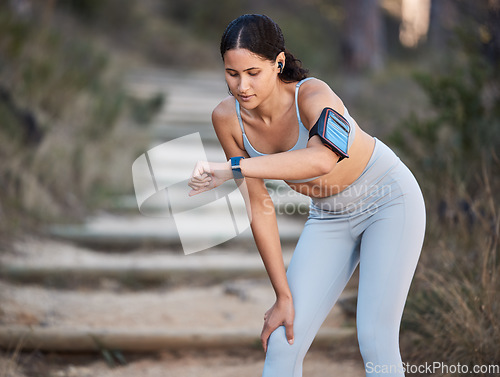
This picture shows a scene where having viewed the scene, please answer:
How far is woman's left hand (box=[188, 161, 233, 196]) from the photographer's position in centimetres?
187

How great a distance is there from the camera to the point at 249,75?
6.76 feet

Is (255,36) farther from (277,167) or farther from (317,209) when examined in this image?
(317,209)

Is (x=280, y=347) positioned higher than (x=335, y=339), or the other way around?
(x=280, y=347)

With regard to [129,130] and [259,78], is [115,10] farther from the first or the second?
[259,78]

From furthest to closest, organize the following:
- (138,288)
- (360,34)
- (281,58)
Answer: (360,34), (138,288), (281,58)

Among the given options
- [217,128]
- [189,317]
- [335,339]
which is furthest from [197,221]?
[217,128]

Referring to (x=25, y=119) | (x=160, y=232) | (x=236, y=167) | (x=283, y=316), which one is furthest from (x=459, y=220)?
(x=25, y=119)

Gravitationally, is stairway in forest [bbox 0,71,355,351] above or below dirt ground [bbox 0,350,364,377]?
below

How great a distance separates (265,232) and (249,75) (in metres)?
0.59

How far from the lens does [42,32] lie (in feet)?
25.2

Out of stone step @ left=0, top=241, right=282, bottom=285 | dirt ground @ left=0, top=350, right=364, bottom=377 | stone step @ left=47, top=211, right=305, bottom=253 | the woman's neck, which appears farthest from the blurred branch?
the woman's neck

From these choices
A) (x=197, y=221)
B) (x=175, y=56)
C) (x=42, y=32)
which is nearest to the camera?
(x=197, y=221)

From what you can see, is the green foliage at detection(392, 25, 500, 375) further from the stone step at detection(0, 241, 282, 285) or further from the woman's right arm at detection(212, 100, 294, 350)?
the stone step at detection(0, 241, 282, 285)

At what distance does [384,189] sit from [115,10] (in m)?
17.3
